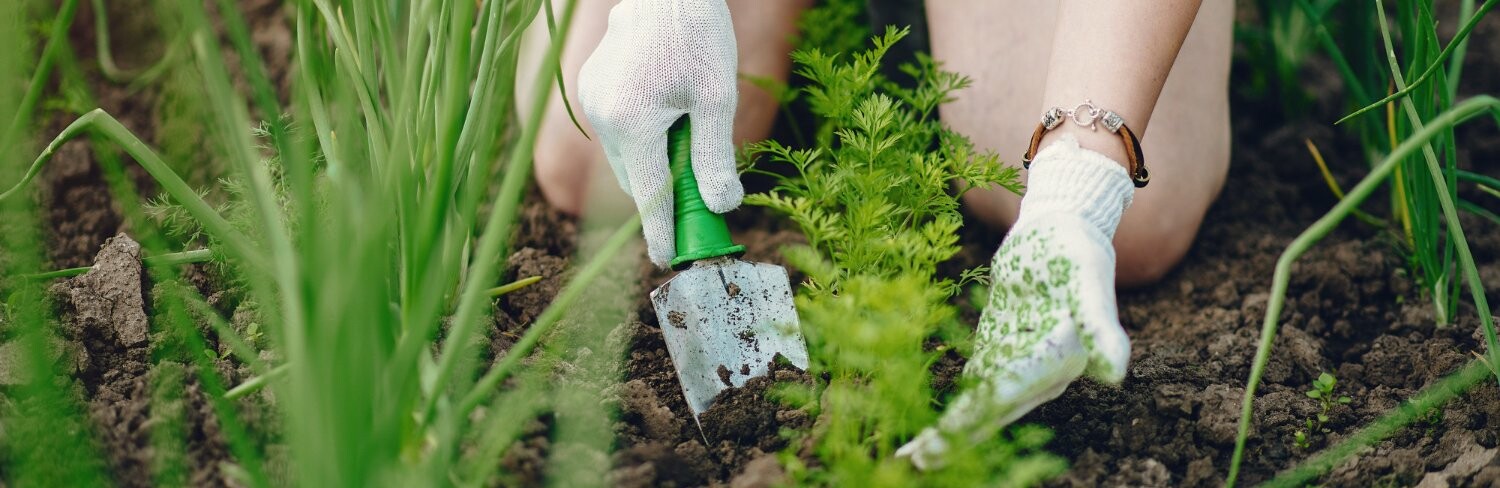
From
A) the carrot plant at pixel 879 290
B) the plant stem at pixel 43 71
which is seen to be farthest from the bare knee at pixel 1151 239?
the plant stem at pixel 43 71

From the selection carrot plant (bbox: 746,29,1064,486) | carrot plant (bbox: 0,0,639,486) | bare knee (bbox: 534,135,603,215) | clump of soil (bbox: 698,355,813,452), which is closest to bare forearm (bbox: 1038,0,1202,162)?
carrot plant (bbox: 746,29,1064,486)

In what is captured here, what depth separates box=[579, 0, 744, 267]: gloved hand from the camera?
4.85 ft

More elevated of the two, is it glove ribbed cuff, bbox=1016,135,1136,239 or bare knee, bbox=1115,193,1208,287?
glove ribbed cuff, bbox=1016,135,1136,239

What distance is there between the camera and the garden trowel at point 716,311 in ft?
4.56

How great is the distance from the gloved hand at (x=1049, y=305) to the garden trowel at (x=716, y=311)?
0.29m

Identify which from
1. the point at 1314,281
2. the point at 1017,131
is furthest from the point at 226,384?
the point at 1314,281

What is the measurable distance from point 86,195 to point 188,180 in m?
0.15

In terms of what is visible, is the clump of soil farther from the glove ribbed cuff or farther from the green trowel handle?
the glove ribbed cuff

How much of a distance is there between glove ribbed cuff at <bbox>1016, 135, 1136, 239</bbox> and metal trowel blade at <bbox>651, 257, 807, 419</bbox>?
331 millimetres

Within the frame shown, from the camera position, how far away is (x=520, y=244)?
5.85 feet

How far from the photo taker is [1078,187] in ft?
4.25

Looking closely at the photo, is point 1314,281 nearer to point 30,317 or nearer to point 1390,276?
point 1390,276

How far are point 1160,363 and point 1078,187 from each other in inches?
13.8

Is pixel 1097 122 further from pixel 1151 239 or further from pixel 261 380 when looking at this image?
pixel 261 380
